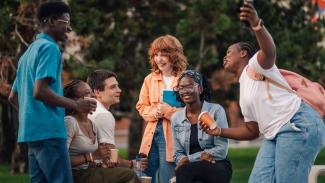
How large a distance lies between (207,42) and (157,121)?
36.5ft

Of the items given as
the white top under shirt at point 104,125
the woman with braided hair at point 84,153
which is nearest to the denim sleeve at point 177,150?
the white top under shirt at point 104,125

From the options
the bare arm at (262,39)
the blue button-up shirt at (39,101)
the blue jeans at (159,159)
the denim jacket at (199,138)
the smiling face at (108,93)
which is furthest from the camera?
the blue jeans at (159,159)

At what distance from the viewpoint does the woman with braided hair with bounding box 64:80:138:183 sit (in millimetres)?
8102

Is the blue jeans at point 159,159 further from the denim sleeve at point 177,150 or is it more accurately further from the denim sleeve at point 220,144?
the denim sleeve at point 220,144

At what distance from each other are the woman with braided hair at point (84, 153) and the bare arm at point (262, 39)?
1.67 meters

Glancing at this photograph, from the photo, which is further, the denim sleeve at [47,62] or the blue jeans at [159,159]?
the blue jeans at [159,159]

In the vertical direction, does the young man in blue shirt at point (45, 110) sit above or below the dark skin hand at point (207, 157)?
above

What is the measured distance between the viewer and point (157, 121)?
9.45 meters

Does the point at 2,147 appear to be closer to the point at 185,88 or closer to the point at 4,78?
the point at 4,78

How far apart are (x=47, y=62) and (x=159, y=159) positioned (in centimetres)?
280

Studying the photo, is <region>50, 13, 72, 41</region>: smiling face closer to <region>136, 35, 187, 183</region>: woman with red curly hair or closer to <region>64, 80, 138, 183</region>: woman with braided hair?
<region>64, 80, 138, 183</region>: woman with braided hair

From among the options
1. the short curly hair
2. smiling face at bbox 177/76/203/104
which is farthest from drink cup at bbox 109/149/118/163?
the short curly hair

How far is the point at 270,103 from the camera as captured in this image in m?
7.30

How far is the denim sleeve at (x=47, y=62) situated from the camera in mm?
6809
